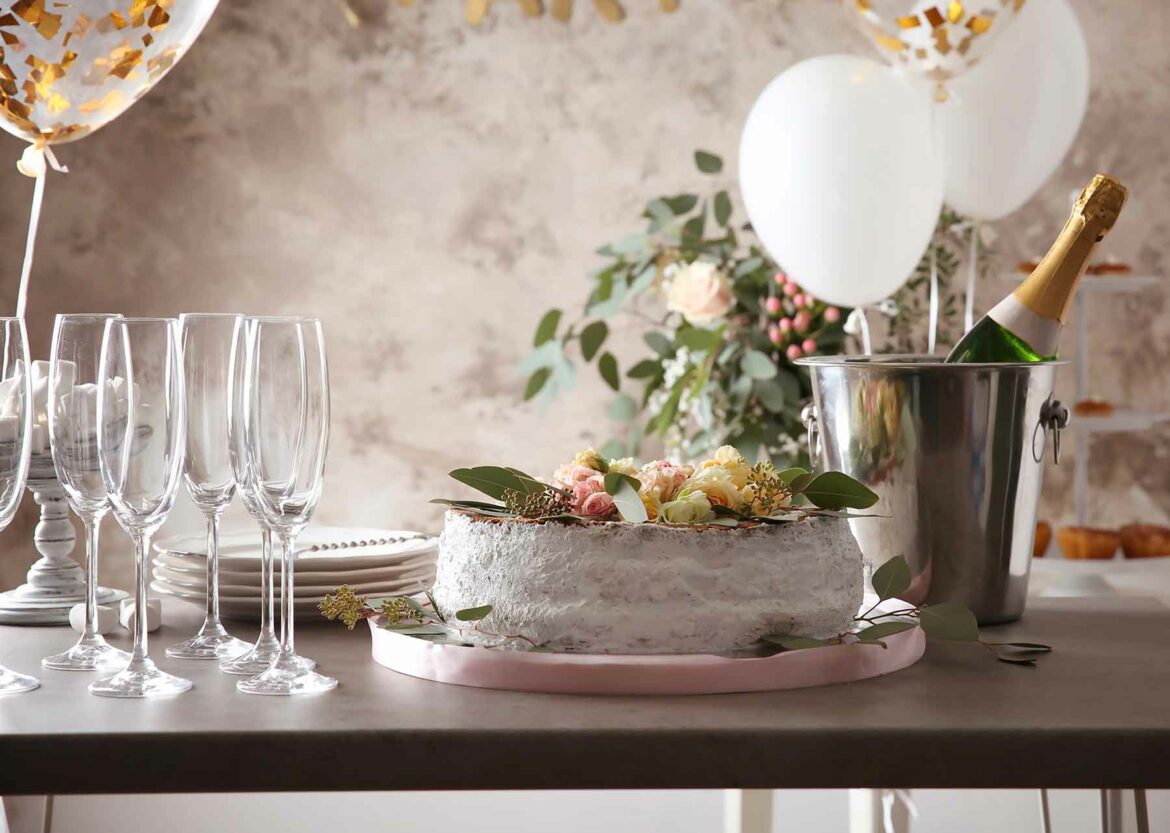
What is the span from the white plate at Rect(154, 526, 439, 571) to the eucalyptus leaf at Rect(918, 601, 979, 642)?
43 cm

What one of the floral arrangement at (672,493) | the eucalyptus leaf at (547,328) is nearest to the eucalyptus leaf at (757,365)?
the eucalyptus leaf at (547,328)

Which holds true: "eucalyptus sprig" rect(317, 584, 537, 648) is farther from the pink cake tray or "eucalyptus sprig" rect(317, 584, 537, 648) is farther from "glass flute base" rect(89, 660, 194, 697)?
"glass flute base" rect(89, 660, 194, 697)

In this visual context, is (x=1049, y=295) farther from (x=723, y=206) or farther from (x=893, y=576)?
(x=723, y=206)

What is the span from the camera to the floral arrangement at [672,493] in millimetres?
847

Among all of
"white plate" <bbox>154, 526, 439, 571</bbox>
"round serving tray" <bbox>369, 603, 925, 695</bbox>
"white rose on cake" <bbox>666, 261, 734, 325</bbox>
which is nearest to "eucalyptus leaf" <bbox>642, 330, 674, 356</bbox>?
"white rose on cake" <bbox>666, 261, 734, 325</bbox>

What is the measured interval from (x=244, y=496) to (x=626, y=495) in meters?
0.24

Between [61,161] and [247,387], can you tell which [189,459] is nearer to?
[247,387]

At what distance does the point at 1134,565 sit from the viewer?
7.77 feet

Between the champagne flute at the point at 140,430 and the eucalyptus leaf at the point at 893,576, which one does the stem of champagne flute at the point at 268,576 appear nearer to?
the champagne flute at the point at 140,430

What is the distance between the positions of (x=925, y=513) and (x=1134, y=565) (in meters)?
1.54

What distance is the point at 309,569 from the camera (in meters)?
1.03

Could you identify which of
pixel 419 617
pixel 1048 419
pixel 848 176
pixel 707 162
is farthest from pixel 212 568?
pixel 707 162

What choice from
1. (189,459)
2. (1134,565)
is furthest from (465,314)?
(189,459)

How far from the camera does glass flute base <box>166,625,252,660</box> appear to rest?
2.93ft
